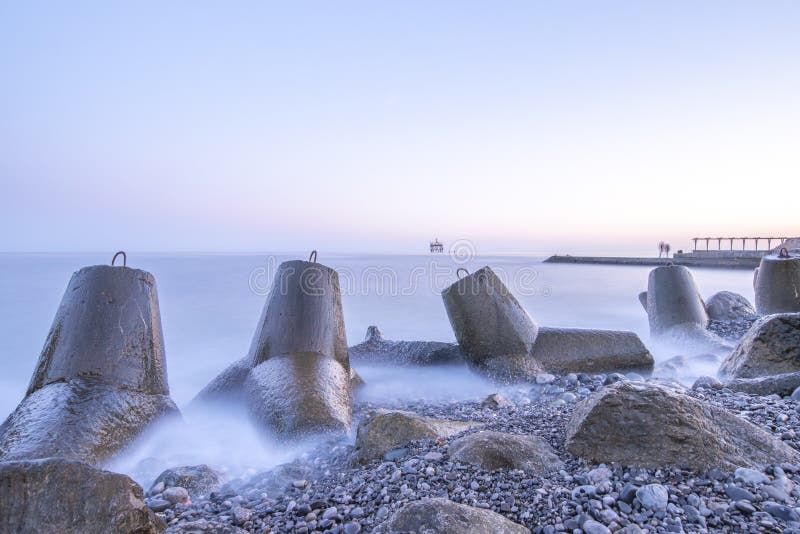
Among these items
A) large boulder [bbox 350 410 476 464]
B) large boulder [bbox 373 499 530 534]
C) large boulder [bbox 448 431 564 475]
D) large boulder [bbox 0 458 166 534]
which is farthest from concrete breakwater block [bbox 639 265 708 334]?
large boulder [bbox 0 458 166 534]

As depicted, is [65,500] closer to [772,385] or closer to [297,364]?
[297,364]

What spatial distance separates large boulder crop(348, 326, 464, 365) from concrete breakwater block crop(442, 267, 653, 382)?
2.01 ft

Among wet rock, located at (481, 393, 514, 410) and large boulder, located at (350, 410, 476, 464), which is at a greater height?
large boulder, located at (350, 410, 476, 464)

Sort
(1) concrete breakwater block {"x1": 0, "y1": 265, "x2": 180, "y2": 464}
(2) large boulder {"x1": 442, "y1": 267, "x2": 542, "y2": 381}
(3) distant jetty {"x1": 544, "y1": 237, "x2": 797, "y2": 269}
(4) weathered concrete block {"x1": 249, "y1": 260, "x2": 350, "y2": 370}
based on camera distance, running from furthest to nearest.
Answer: (3) distant jetty {"x1": 544, "y1": 237, "x2": 797, "y2": 269}
(2) large boulder {"x1": 442, "y1": 267, "x2": 542, "y2": 381}
(4) weathered concrete block {"x1": 249, "y1": 260, "x2": 350, "y2": 370}
(1) concrete breakwater block {"x1": 0, "y1": 265, "x2": 180, "y2": 464}

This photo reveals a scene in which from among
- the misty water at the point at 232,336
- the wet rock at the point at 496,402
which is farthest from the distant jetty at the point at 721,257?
the wet rock at the point at 496,402

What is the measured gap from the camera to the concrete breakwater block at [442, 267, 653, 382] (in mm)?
5004

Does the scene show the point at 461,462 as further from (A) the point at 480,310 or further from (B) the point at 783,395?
(A) the point at 480,310

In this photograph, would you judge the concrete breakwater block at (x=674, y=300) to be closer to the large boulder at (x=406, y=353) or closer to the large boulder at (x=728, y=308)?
the large boulder at (x=728, y=308)

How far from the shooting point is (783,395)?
10.3 feet

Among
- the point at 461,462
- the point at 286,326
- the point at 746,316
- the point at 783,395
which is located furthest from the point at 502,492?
the point at 746,316

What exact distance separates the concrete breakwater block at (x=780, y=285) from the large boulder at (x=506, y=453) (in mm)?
6828

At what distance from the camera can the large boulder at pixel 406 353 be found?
5.73 meters

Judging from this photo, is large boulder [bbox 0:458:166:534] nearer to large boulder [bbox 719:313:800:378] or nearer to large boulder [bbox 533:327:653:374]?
large boulder [bbox 533:327:653:374]

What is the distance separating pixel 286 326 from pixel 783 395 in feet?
12.6
